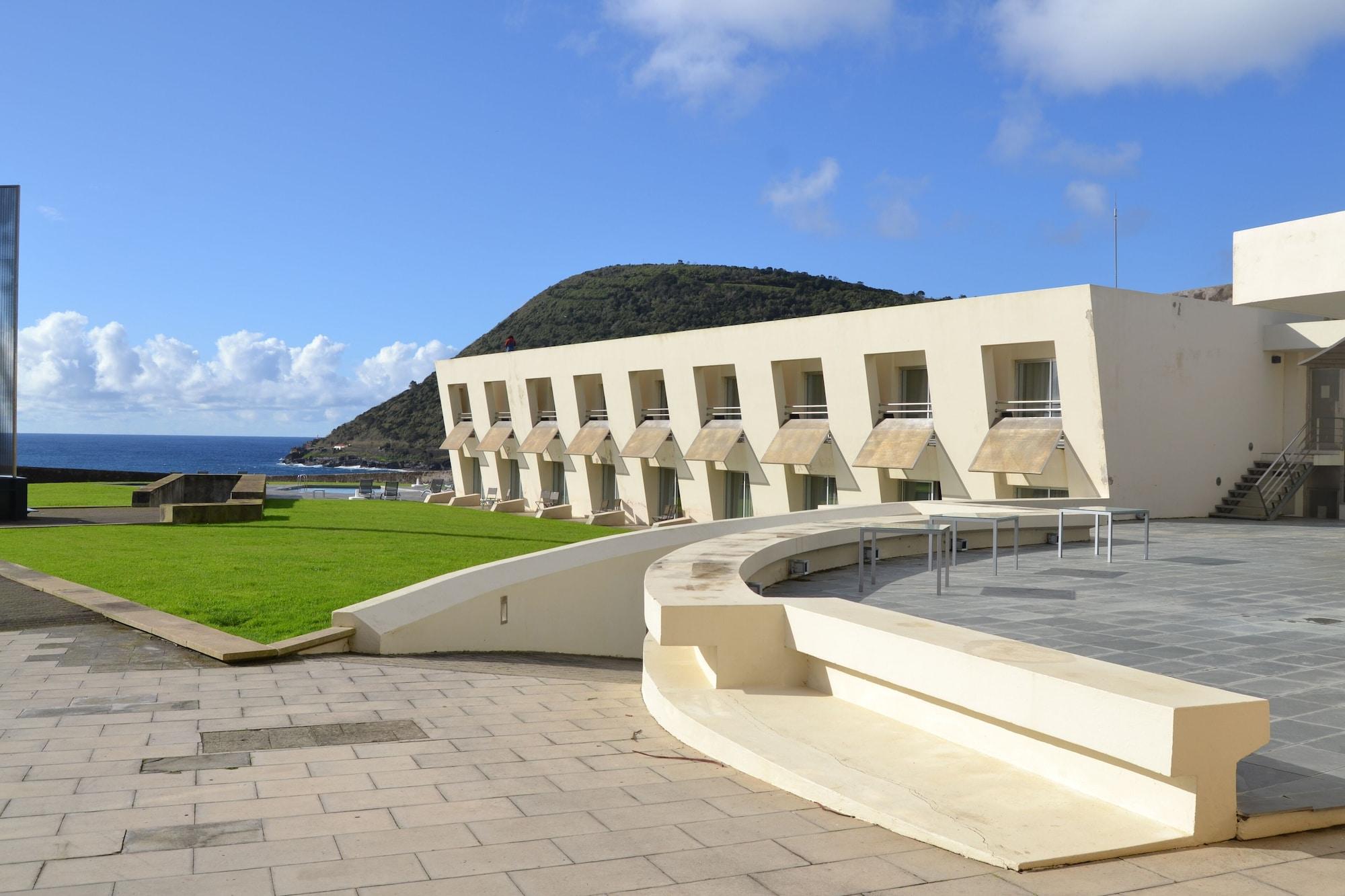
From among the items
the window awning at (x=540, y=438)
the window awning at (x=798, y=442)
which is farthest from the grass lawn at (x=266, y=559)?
the window awning at (x=540, y=438)

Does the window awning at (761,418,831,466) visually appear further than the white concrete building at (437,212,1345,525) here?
Yes

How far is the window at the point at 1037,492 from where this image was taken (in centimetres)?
2578

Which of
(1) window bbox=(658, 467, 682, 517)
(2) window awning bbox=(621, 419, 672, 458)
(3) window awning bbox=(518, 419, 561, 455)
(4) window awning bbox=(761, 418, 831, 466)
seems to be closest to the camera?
(4) window awning bbox=(761, 418, 831, 466)

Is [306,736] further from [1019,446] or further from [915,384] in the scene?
[915,384]

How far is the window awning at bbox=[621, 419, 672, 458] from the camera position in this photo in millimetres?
37750

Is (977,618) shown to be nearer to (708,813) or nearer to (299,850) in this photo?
(708,813)

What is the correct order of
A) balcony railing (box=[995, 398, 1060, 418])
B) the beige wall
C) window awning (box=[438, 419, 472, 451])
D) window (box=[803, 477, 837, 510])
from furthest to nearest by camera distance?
window awning (box=[438, 419, 472, 451])
window (box=[803, 477, 837, 510])
balcony railing (box=[995, 398, 1060, 418])
the beige wall

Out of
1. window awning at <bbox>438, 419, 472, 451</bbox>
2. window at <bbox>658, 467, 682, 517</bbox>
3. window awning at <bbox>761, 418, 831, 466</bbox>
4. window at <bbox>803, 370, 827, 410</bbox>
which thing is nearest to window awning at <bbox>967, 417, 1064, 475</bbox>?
window awning at <bbox>761, 418, 831, 466</bbox>

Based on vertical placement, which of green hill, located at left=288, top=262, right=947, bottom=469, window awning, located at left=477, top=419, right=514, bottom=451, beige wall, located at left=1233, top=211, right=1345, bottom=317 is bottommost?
window awning, located at left=477, top=419, right=514, bottom=451

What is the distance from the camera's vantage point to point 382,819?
445 centimetres

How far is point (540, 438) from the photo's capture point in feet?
148

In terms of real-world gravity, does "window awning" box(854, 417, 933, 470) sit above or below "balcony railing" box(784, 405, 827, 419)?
below

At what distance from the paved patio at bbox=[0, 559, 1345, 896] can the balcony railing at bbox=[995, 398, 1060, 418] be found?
68.5ft

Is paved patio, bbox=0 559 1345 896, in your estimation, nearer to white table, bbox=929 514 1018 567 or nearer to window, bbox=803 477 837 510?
white table, bbox=929 514 1018 567
